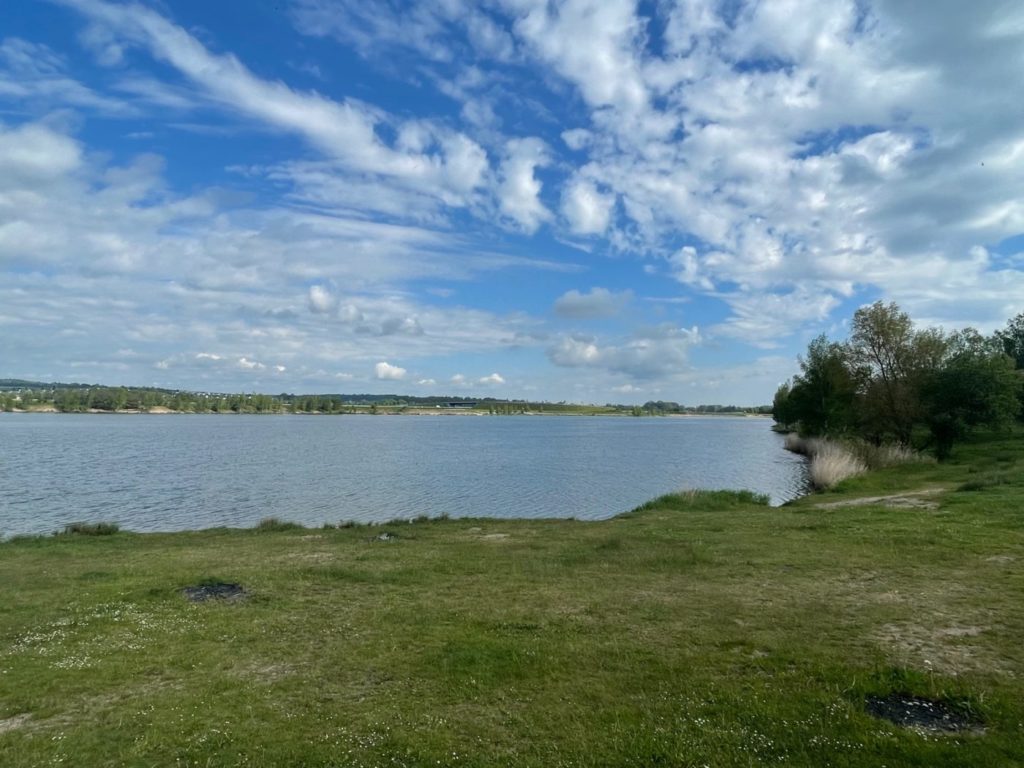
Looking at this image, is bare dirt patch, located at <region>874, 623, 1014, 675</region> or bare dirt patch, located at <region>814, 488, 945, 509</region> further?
bare dirt patch, located at <region>814, 488, 945, 509</region>

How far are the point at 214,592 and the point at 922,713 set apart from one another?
10902 millimetres

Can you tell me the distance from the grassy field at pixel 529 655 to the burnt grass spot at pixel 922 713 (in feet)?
0.21

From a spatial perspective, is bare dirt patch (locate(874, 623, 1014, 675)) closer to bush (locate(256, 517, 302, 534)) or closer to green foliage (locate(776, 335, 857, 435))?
bush (locate(256, 517, 302, 534))

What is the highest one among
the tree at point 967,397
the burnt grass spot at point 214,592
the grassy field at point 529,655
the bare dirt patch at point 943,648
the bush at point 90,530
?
the tree at point 967,397

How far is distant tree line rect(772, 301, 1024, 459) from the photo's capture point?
35938 mm

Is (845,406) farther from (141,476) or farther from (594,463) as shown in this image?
(141,476)

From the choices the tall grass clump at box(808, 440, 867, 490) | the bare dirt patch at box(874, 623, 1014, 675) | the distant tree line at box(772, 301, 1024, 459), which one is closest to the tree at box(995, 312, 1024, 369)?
the distant tree line at box(772, 301, 1024, 459)

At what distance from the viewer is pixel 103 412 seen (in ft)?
656

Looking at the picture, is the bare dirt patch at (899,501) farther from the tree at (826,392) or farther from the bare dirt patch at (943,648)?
the tree at (826,392)

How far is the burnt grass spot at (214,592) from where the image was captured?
1105 centimetres

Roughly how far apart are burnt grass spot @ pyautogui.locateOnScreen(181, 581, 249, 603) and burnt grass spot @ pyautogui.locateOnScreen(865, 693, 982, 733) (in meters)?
9.81

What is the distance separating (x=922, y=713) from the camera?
6152 mm

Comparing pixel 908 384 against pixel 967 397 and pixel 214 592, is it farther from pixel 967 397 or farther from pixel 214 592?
pixel 214 592

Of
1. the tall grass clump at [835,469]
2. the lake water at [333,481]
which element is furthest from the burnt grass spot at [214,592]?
the tall grass clump at [835,469]
